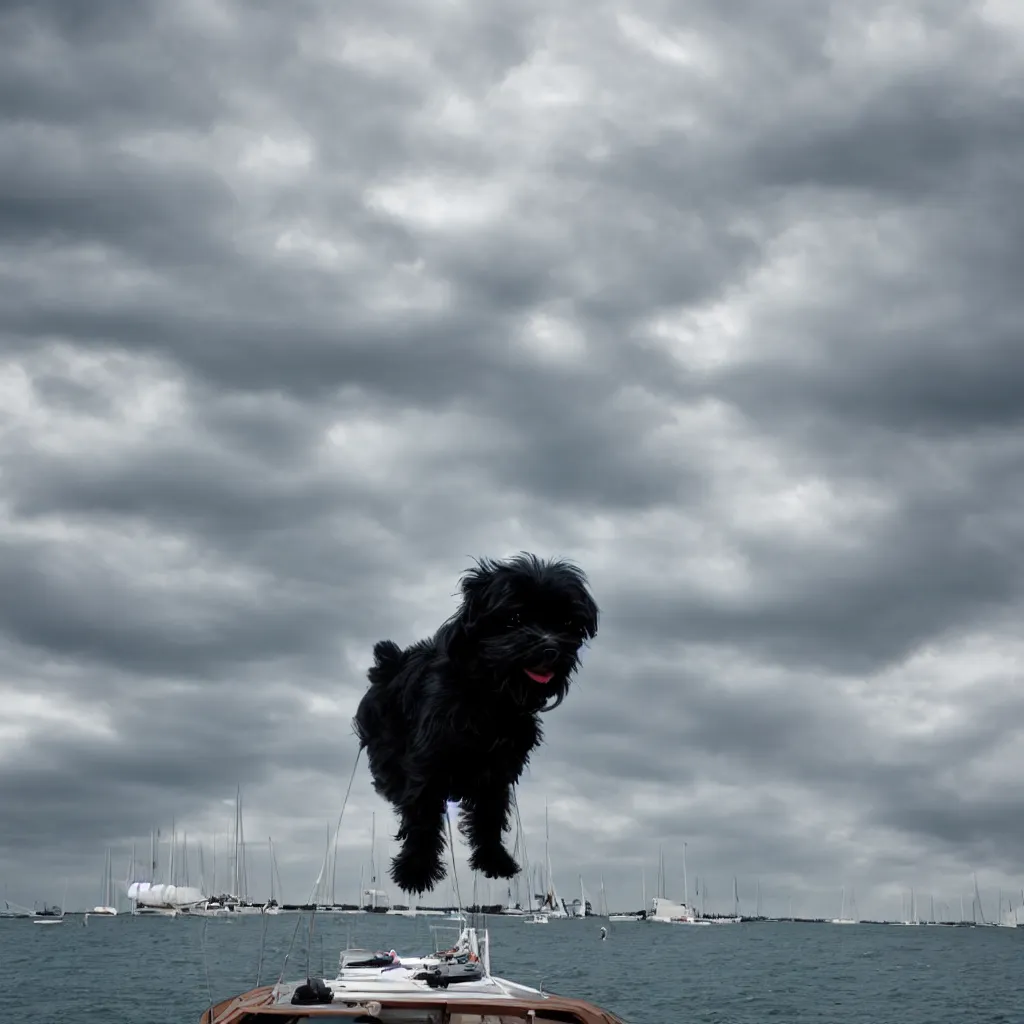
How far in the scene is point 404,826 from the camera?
29.9 ft

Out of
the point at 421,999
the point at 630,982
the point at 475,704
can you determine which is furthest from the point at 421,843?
the point at 630,982

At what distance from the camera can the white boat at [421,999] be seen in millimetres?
10195

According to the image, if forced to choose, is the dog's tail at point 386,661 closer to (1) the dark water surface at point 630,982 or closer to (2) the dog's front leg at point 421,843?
(2) the dog's front leg at point 421,843

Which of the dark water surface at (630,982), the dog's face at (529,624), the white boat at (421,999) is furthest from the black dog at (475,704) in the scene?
the dark water surface at (630,982)

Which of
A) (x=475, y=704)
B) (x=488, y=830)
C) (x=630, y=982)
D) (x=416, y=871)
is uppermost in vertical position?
(x=475, y=704)

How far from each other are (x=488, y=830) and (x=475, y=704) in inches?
55.0

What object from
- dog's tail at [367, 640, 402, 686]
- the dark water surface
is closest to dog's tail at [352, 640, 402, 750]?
dog's tail at [367, 640, 402, 686]

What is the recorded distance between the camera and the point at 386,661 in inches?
382

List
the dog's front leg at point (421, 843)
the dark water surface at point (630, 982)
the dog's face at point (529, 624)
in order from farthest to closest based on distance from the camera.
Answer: the dark water surface at point (630, 982) < the dog's front leg at point (421, 843) < the dog's face at point (529, 624)

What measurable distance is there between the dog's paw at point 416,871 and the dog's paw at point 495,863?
242 millimetres

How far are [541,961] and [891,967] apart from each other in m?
37.0

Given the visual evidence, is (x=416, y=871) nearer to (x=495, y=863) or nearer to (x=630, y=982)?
(x=495, y=863)

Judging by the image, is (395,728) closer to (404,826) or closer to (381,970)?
(404,826)

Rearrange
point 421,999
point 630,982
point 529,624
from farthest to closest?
point 630,982
point 421,999
point 529,624
